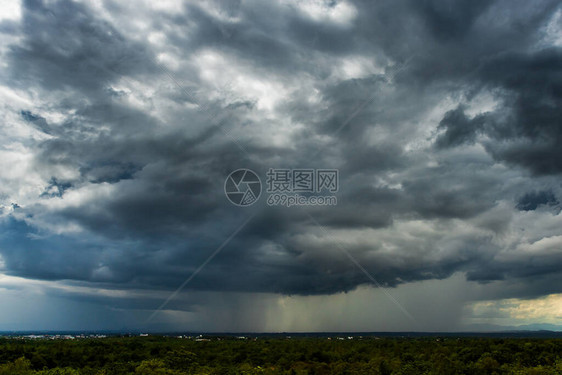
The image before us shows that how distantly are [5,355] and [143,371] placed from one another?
54.6m

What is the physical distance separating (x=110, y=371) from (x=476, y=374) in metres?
52.1

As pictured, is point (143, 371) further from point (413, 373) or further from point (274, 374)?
point (413, 373)

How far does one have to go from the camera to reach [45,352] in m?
92.4

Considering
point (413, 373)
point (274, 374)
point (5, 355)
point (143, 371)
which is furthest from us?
point (5, 355)

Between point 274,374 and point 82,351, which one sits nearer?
point 274,374

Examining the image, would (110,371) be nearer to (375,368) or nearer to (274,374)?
(274,374)

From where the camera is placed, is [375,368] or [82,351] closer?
[375,368]

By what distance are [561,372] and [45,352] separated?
95.6 m

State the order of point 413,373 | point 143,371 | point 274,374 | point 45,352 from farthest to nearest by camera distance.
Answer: point 45,352 → point 413,373 → point 274,374 → point 143,371

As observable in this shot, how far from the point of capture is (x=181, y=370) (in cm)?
5200

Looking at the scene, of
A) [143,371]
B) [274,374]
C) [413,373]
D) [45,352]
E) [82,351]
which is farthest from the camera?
[82,351]

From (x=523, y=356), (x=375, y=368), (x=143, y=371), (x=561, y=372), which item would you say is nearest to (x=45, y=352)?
(x=143, y=371)

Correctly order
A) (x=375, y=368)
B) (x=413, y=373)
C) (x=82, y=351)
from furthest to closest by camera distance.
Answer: (x=82, y=351) → (x=375, y=368) → (x=413, y=373)

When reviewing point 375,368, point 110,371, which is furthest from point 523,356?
point 110,371
